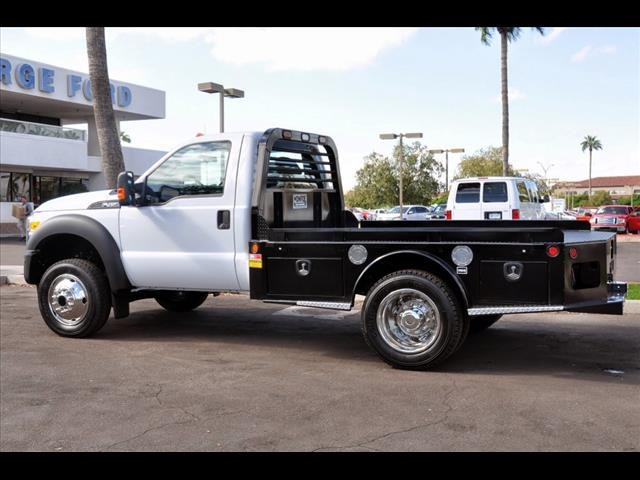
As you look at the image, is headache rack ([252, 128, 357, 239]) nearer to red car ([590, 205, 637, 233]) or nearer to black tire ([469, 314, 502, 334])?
black tire ([469, 314, 502, 334])

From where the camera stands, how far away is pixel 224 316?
923 cm

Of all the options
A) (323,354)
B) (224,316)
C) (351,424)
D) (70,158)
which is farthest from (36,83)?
(351,424)

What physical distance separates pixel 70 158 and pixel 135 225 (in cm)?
2810

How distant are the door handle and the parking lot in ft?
4.34

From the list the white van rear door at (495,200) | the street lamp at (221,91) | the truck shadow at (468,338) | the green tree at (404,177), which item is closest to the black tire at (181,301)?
the truck shadow at (468,338)

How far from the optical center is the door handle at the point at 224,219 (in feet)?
22.6

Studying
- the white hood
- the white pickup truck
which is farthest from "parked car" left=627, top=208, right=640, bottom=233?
the white hood

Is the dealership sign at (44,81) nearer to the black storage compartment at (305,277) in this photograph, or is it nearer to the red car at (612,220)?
the red car at (612,220)

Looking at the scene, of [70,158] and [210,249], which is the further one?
[70,158]

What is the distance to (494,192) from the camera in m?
16.9

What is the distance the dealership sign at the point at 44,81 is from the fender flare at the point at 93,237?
2269 cm

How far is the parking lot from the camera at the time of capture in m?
4.31

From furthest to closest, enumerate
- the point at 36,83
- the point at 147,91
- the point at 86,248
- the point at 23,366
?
the point at 147,91 → the point at 36,83 → the point at 86,248 → the point at 23,366

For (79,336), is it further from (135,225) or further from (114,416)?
(114,416)
